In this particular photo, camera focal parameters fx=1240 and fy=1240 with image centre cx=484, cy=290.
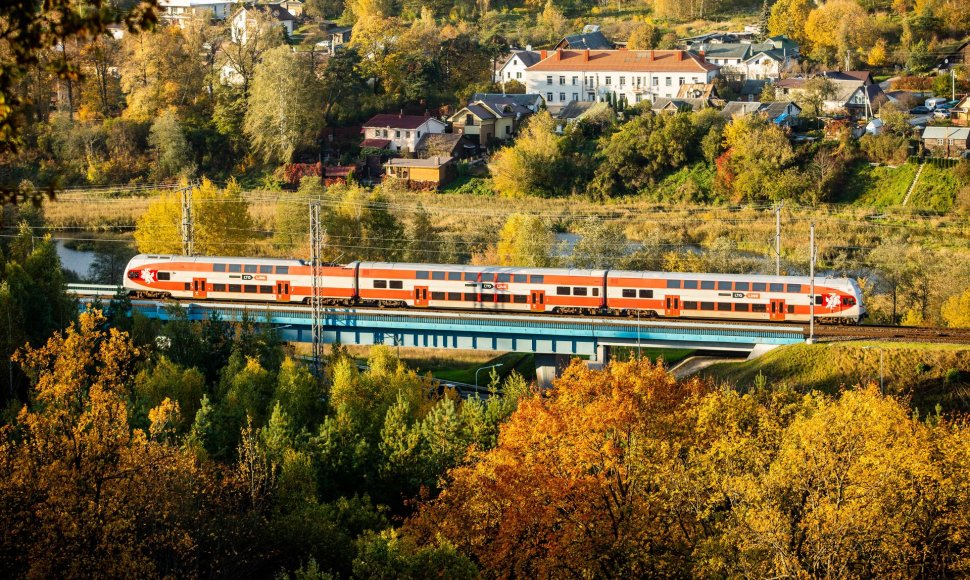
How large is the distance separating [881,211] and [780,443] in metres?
42.5

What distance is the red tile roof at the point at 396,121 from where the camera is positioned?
7825 cm

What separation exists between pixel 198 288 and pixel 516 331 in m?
12.5

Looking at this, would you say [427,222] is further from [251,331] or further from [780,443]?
[780,443]

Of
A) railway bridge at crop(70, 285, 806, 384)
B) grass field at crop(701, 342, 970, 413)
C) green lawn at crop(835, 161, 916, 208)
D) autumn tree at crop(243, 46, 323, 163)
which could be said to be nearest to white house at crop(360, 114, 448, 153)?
autumn tree at crop(243, 46, 323, 163)

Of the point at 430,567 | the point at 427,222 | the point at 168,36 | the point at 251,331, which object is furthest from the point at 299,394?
the point at 168,36

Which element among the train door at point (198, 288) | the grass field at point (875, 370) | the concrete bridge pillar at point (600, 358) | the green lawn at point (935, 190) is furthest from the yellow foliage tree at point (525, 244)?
the green lawn at point (935, 190)

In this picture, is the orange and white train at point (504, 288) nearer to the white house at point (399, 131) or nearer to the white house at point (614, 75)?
the white house at point (399, 131)

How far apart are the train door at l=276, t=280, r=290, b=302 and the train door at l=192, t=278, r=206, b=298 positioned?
2.99 meters

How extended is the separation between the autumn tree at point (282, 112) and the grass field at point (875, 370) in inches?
1722

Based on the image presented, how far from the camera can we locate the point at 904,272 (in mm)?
52875

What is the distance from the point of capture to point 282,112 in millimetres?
77812

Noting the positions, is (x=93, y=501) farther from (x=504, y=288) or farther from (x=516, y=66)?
(x=516, y=66)

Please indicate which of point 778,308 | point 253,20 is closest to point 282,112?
point 253,20

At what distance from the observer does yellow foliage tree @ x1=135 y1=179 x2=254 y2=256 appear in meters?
56.4
